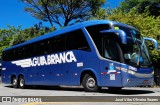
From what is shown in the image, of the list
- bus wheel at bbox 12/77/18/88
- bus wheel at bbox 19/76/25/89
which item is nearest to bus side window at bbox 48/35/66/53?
bus wheel at bbox 19/76/25/89

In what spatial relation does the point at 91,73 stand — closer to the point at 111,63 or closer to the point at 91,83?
the point at 91,83

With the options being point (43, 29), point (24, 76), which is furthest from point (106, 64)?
point (43, 29)

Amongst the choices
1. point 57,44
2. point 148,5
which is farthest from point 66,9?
point 57,44

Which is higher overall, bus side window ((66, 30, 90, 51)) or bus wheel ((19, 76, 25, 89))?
bus side window ((66, 30, 90, 51))

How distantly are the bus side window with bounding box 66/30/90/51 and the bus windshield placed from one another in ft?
6.20

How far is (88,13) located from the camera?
154ft

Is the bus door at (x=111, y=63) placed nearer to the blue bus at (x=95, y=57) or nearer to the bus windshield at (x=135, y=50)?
the blue bus at (x=95, y=57)

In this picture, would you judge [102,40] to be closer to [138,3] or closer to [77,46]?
[77,46]

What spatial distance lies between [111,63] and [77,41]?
2.59m

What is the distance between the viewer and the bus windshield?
14.5 metres

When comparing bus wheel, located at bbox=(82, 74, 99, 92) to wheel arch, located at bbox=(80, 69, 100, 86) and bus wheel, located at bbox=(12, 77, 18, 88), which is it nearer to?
wheel arch, located at bbox=(80, 69, 100, 86)

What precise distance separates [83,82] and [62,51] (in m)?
2.42

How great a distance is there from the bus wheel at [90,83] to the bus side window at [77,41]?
132cm

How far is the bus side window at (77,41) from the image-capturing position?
1614cm
